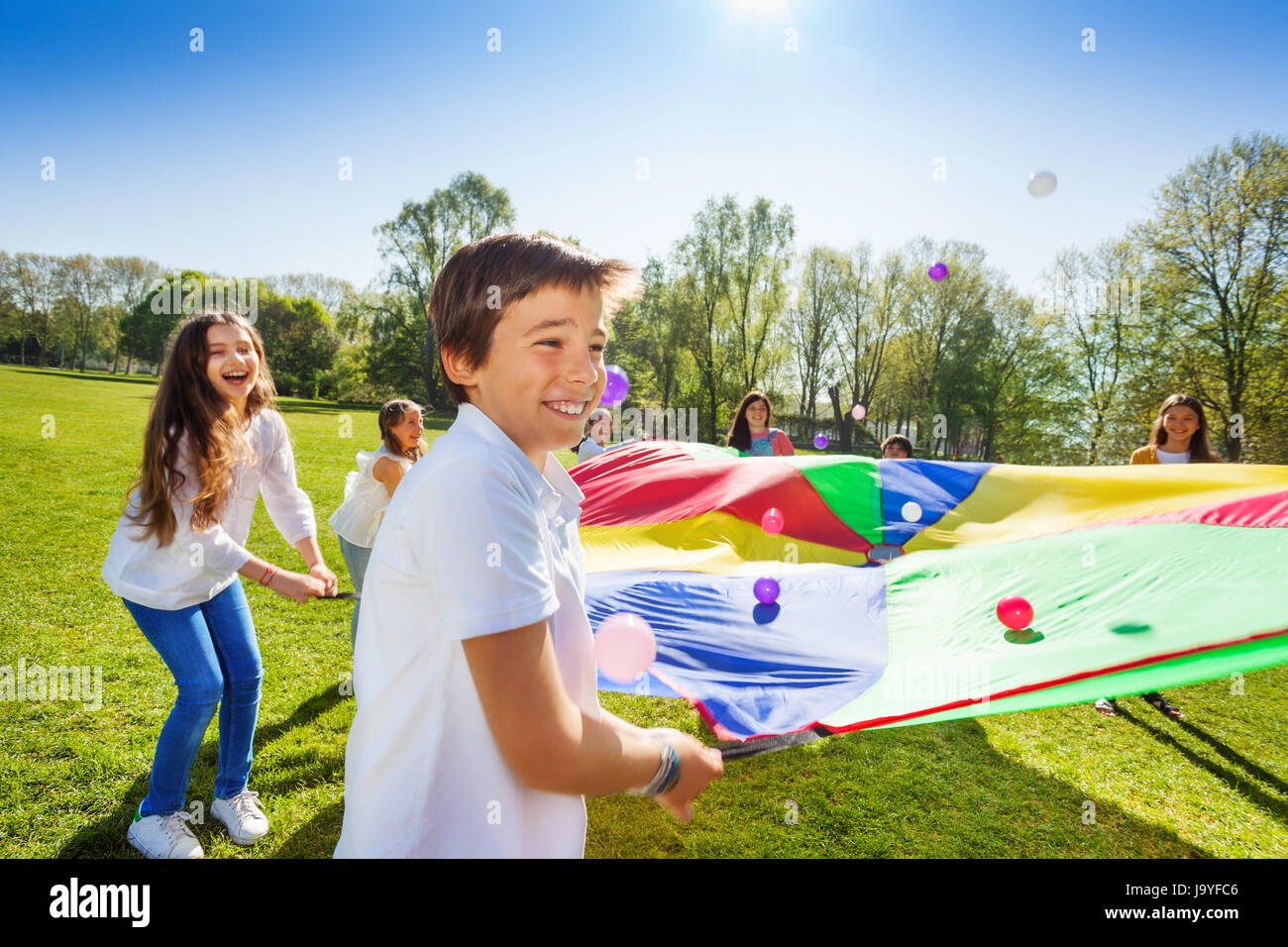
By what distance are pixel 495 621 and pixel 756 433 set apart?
687 centimetres

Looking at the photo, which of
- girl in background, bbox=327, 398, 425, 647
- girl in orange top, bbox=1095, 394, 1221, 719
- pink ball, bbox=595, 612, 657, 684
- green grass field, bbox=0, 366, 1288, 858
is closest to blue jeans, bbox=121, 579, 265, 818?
green grass field, bbox=0, 366, 1288, 858

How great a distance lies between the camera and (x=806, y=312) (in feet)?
117

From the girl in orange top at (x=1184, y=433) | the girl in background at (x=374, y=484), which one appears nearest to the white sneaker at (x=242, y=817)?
the girl in background at (x=374, y=484)

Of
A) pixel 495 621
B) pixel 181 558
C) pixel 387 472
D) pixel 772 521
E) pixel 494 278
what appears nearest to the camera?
pixel 495 621

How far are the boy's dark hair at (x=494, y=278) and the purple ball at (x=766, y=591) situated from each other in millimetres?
2753

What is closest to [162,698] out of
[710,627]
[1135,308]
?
[710,627]

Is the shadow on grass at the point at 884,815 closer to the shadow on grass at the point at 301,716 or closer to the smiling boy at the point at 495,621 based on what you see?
the shadow on grass at the point at 301,716

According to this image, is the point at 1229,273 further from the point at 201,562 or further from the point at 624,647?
the point at 201,562

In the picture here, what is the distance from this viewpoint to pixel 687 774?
3.99ft

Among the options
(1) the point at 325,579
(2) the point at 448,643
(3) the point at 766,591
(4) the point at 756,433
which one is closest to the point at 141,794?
(1) the point at 325,579

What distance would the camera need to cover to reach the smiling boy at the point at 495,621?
3.05 ft

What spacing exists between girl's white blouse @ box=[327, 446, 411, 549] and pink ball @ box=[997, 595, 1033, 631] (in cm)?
368

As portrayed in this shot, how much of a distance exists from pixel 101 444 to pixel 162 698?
1457cm
